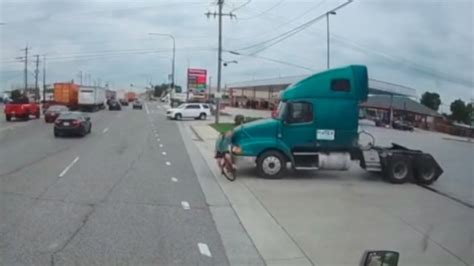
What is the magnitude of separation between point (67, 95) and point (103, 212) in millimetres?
64355

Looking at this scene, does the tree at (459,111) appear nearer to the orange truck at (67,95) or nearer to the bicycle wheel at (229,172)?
the orange truck at (67,95)

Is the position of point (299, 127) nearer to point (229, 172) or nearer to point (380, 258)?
point (229, 172)

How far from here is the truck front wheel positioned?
1791cm

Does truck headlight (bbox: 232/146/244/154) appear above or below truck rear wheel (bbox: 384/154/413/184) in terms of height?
above

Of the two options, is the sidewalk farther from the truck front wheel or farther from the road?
the road

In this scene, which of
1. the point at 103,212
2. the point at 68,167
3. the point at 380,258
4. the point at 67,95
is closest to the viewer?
the point at 380,258

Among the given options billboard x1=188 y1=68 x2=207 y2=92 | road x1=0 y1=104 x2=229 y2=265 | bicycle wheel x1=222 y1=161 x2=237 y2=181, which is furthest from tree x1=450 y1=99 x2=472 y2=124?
bicycle wheel x1=222 y1=161 x2=237 y2=181

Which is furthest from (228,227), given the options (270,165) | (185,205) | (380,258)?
(270,165)

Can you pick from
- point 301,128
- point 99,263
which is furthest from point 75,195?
point 301,128

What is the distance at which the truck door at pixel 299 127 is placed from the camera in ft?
60.2

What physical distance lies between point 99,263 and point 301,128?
37.8ft

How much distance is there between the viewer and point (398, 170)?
1766 cm

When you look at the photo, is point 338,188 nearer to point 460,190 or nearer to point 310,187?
point 310,187

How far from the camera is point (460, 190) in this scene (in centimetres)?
1675
